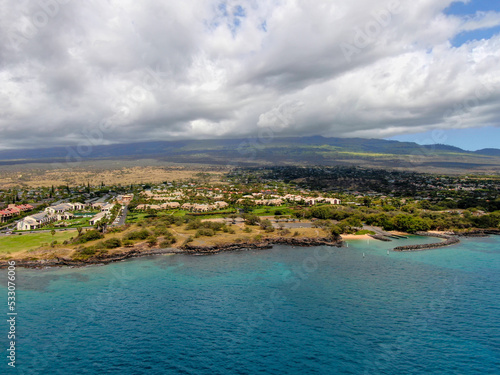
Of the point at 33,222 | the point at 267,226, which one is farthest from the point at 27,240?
the point at 267,226

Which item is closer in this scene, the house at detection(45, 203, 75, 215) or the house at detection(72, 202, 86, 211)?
the house at detection(45, 203, 75, 215)

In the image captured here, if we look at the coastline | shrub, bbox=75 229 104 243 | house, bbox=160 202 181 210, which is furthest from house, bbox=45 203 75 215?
the coastline

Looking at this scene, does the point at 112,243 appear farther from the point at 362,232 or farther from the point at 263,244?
the point at 362,232

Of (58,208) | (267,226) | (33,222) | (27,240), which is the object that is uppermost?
(58,208)

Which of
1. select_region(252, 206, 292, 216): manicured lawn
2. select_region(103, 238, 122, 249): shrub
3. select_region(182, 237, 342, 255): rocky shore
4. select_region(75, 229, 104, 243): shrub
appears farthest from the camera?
select_region(252, 206, 292, 216): manicured lawn

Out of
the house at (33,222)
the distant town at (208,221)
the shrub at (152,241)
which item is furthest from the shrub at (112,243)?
the house at (33,222)

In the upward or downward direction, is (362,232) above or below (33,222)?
below

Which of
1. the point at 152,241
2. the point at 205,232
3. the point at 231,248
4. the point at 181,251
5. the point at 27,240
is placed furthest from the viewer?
the point at 205,232

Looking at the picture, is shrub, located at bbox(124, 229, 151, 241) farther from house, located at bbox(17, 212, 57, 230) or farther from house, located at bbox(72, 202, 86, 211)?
house, located at bbox(72, 202, 86, 211)
